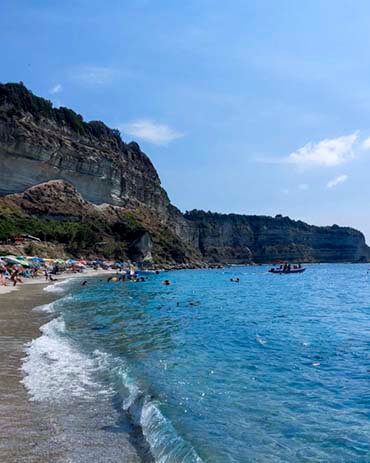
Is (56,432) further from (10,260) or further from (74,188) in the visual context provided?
(74,188)

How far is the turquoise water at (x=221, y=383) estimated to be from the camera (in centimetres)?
620

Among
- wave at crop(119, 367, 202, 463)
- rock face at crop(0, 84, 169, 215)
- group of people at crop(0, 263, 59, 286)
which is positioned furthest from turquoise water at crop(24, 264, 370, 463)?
rock face at crop(0, 84, 169, 215)

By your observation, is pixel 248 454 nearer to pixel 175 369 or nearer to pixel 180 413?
pixel 180 413

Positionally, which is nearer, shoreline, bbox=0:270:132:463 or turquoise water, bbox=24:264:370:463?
shoreline, bbox=0:270:132:463

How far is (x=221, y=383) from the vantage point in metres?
9.33

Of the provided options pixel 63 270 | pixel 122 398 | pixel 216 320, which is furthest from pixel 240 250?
pixel 122 398

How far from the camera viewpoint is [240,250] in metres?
190

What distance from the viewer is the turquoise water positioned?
6.20 meters

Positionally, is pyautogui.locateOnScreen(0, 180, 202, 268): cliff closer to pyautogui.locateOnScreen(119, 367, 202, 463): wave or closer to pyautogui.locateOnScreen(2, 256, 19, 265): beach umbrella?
pyautogui.locateOnScreen(2, 256, 19, 265): beach umbrella

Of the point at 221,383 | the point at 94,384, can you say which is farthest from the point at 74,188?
the point at 221,383

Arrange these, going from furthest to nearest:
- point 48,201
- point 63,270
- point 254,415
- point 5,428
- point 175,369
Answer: point 48,201 < point 63,270 < point 175,369 < point 254,415 < point 5,428

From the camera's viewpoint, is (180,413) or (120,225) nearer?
(180,413)

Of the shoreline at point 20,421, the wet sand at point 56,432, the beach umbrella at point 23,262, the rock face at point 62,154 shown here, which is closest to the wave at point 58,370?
the shoreline at point 20,421

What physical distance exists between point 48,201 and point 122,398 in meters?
91.0
